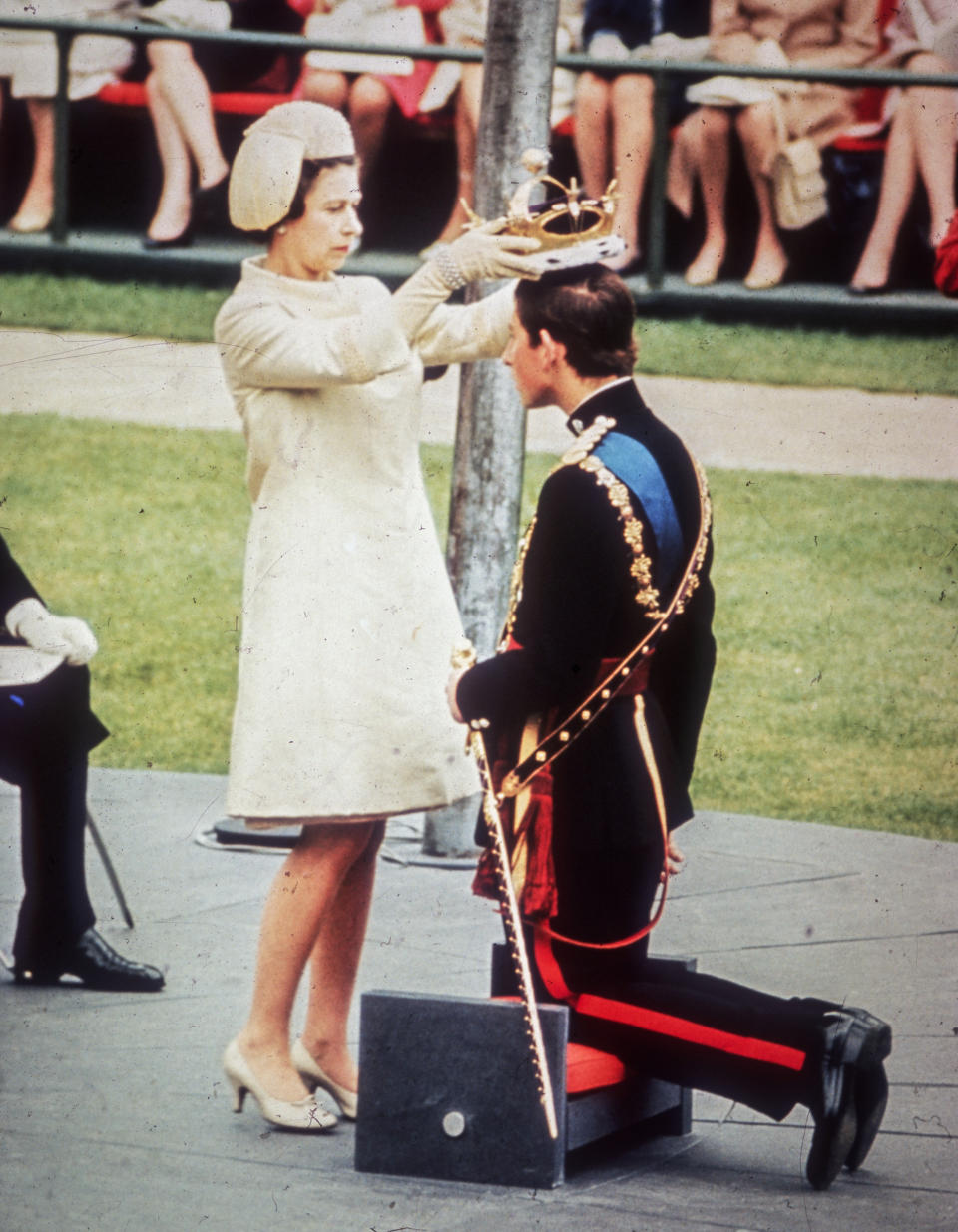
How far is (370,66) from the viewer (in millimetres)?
12867

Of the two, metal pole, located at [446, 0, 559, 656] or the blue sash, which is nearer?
the blue sash

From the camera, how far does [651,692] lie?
14.2 ft

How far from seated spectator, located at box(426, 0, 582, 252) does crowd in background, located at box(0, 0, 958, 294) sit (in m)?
0.01

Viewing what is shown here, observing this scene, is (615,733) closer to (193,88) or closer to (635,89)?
(635,89)

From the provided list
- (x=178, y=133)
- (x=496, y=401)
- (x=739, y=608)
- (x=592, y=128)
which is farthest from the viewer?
(x=178, y=133)

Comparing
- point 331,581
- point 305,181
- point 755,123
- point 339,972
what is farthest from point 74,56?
point 339,972

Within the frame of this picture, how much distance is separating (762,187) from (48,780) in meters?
7.97

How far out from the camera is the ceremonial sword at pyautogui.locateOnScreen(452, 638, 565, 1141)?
4.05 metres

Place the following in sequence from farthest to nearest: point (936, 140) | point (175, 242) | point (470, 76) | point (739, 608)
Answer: point (175, 242), point (470, 76), point (936, 140), point (739, 608)

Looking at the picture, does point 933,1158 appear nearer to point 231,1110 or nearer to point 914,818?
point 231,1110

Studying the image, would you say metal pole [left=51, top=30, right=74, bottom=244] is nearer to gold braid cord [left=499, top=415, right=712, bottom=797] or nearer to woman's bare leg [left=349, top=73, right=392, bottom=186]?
woman's bare leg [left=349, top=73, right=392, bottom=186]

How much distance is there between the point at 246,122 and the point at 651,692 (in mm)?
9240

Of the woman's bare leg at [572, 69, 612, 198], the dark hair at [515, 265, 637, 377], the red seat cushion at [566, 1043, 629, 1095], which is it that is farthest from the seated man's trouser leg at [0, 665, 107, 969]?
the woman's bare leg at [572, 69, 612, 198]

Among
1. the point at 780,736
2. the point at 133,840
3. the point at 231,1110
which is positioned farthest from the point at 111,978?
the point at 780,736
